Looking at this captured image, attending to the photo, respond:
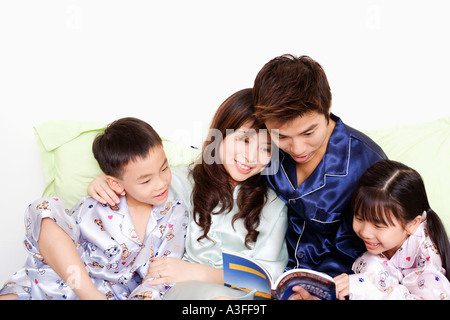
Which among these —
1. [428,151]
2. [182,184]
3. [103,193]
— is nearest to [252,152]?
[182,184]

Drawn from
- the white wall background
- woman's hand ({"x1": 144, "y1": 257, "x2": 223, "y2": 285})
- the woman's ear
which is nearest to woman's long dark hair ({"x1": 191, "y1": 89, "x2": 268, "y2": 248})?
woman's hand ({"x1": 144, "y1": 257, "x2": 223, "y2": 285})

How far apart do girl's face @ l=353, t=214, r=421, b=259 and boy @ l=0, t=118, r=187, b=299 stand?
65 cm

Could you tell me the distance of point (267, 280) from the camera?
1412mm

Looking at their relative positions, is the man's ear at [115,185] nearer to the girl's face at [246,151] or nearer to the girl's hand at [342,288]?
the girl's face at [246,151]

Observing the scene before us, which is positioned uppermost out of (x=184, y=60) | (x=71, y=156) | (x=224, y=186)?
(x=184, y=60)

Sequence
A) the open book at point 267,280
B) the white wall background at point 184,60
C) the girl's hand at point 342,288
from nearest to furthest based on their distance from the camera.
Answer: the open book at point 267,280 < the girl's hand at point 342,288 < the white wall background at point 184,60

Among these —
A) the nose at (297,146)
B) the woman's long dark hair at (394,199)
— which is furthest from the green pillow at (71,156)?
the woman's long dark hair at (394,199)

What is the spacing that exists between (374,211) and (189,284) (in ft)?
2.09

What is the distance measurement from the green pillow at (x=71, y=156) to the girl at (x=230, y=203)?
0.15 metres

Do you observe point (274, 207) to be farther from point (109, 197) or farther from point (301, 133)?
point (109, 197)

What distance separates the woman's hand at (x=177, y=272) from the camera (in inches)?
60.7

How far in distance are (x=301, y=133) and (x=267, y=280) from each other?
47 cm

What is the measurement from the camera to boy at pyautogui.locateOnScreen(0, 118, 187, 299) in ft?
4.94
